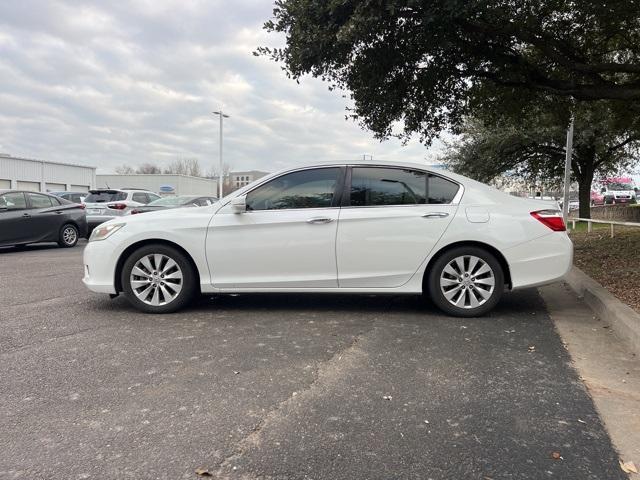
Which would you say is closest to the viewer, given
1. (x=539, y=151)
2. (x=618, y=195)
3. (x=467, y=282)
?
(x=467, y=282)

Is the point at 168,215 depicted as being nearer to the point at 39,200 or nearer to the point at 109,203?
the point at 39,200

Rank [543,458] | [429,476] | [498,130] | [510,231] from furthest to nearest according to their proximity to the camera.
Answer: [498,130]
[510,231]
[543,458]
[429,476]

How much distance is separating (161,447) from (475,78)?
8.91 m

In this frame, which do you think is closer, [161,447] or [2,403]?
[161,447]

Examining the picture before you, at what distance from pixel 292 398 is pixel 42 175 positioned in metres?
46.1

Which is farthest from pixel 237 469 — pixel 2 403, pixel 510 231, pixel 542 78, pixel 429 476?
pixel 542 78

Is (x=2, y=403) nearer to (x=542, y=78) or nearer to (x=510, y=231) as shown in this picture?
(x=510, y=231)

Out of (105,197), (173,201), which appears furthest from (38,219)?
(173,201)

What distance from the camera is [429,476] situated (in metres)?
2.47

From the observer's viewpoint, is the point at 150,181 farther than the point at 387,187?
Yes

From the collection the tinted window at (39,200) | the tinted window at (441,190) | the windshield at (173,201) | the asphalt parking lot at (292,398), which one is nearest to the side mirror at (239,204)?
the asphalt parking lot at (292,398)

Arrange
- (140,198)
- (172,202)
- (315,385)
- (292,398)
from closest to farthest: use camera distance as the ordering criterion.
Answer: (292,398) → (315,385) → (172,202) → (140,198)

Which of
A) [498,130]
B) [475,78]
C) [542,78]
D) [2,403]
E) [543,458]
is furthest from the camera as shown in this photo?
[498,130]

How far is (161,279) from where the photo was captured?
Answer: 5.46 meters
